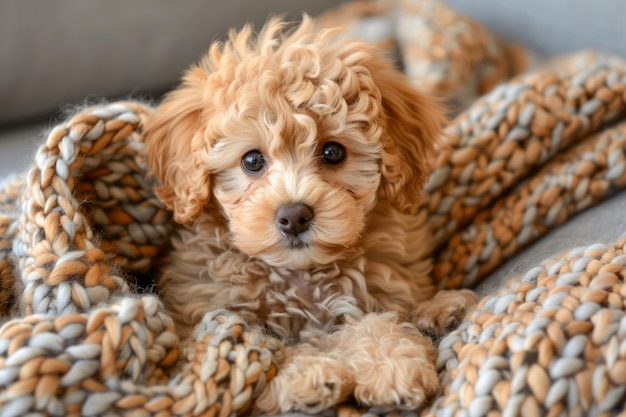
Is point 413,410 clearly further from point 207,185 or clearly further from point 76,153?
point 76,153

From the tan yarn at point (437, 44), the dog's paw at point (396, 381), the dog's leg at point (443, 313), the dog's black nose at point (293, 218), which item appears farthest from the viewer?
the tan yarn at point (437, 44)

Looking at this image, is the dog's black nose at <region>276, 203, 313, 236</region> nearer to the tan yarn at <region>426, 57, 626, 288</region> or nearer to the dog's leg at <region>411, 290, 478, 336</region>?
the dog's leg at <region>411, 290, 478, 336</region>

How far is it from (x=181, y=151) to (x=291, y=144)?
0.89ft

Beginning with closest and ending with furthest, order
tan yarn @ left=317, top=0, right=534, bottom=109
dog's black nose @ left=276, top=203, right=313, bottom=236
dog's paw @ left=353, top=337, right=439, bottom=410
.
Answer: dog's paw @ left=353, top=337, right=439, bottom=410
dog's black nose @ left=276, top=203, right=313, bottom=236
tan yarn @ left=317, top=0, right=534, bottom=109

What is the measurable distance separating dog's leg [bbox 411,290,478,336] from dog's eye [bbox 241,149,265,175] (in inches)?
20.1

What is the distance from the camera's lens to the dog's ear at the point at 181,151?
1.65 meters

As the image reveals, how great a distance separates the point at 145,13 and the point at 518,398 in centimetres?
201

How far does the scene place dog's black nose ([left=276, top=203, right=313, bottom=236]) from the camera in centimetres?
153

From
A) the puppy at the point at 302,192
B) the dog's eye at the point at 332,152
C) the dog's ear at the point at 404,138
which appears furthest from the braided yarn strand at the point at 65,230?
the dog's ear at the point at 404,138

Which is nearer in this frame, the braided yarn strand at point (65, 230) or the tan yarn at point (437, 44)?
the braided yarn strand at point (65, 230)

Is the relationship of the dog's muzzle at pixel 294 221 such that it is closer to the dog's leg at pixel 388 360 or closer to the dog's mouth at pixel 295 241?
the dog's mouth at pixel 295 241

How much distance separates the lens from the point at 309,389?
1.30 m

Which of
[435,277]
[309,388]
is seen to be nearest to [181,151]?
[309,388]

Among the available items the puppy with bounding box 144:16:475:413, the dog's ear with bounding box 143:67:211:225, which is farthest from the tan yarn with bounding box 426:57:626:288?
the dog's ear with bounding box 143:67:211:225
